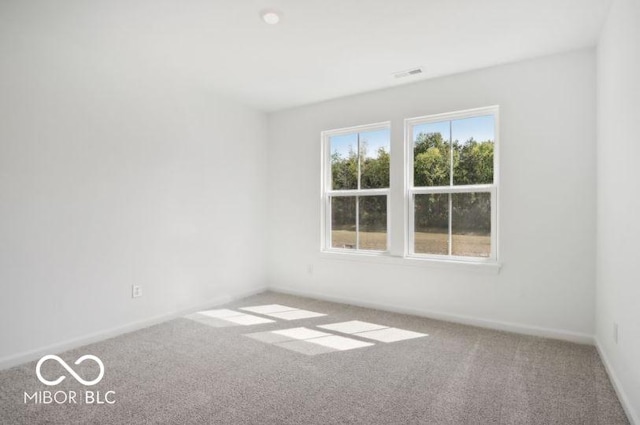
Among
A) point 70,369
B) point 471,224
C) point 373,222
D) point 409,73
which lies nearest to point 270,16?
point 409,73

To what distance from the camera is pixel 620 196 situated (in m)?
2.13

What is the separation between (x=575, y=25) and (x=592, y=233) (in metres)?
1.63

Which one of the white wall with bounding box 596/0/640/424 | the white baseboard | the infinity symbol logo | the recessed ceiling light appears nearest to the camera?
the white wall with bounding box 596/0/640/424

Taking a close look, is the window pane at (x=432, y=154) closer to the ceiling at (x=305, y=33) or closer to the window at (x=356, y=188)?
the window at (x=356, y=188)

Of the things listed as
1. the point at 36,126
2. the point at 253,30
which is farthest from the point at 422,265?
the point at 36,126

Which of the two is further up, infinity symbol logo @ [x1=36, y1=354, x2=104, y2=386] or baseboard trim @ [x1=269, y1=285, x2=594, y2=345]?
baseboard trim @ [x1=269, y1=285, x2=594, y2=345]

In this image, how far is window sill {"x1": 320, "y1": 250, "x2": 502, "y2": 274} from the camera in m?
3.33

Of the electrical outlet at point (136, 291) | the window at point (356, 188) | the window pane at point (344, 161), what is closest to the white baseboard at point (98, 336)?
the electrical outlet at point (136, 291)

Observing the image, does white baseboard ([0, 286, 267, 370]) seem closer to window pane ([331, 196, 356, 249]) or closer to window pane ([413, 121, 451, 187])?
window pane ([331, 196, 356, 249])

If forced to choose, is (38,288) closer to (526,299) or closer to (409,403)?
(409,403)

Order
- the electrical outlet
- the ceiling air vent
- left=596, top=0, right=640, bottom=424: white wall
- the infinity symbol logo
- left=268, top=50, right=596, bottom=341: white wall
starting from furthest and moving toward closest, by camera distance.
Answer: the ceiling air vent, the electrical outlet, left=268, top=50, right=596, bottom=341: white wall, the infinity symbol logo, left=596, top=0, right=640, bottom=424: white wall

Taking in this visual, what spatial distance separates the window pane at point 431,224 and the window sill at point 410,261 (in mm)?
136

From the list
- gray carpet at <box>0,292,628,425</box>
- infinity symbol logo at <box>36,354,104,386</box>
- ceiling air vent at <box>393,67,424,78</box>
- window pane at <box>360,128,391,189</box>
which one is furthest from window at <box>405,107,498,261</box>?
infinity symbol logo at <box>36,354,104,386</box>

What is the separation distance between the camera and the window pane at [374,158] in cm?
405
